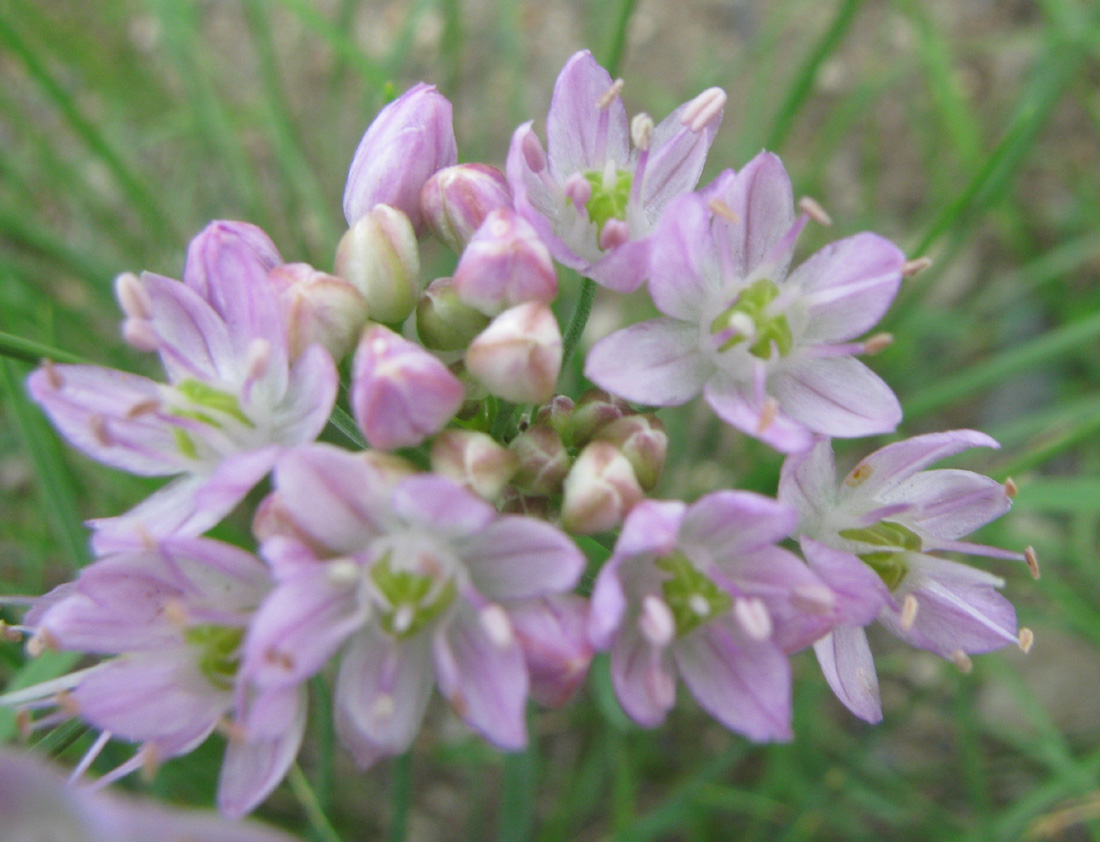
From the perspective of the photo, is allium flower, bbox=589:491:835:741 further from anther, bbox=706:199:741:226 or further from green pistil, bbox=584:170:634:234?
green pistil, bbox=584:170:634:234

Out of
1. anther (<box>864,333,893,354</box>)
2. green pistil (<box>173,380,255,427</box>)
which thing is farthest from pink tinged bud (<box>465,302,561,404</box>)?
anther (<box>864,333,893,354</box>)

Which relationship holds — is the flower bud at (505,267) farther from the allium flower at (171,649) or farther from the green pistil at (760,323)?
the allium flower at (171,649)

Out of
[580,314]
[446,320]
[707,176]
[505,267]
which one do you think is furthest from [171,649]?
[707,176]

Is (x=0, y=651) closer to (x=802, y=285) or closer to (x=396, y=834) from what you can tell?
(x=396, y=834)

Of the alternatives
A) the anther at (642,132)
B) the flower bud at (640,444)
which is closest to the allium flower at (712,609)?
the flower bud at (640,444)

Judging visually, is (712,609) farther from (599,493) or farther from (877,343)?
(877,343)
